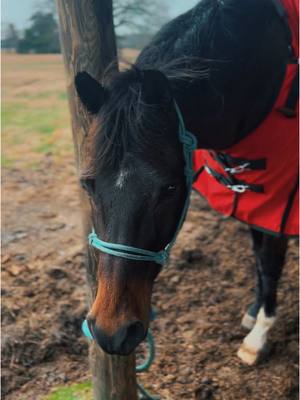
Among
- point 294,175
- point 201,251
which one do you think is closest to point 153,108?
point 294,175

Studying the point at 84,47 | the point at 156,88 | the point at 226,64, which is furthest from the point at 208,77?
the point at 84,47

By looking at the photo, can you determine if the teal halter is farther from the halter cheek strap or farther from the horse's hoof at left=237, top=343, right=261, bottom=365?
the horse's hoof at left=237, top=343, right=261, bottom=365

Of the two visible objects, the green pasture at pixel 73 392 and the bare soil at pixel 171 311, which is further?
the bare soil at pixel 171 311

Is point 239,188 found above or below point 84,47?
below

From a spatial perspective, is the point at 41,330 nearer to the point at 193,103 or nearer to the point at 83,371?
the point at 83,371

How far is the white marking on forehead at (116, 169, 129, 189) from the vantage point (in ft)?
4.70

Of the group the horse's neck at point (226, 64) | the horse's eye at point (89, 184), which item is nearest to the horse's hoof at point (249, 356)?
the horse's neck at point (226, 64)

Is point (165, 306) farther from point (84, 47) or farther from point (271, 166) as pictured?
point (84, 47)

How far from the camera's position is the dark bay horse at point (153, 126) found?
1420mm

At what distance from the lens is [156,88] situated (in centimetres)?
152

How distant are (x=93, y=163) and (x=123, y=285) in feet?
1.34

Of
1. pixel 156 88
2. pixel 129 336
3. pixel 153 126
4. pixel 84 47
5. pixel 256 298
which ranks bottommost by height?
pixel 256 298

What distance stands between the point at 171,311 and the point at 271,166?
3.95 ft

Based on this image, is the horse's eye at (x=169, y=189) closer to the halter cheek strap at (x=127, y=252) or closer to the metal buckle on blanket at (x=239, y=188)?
the halter cheek strap at (x=127, y=252)
